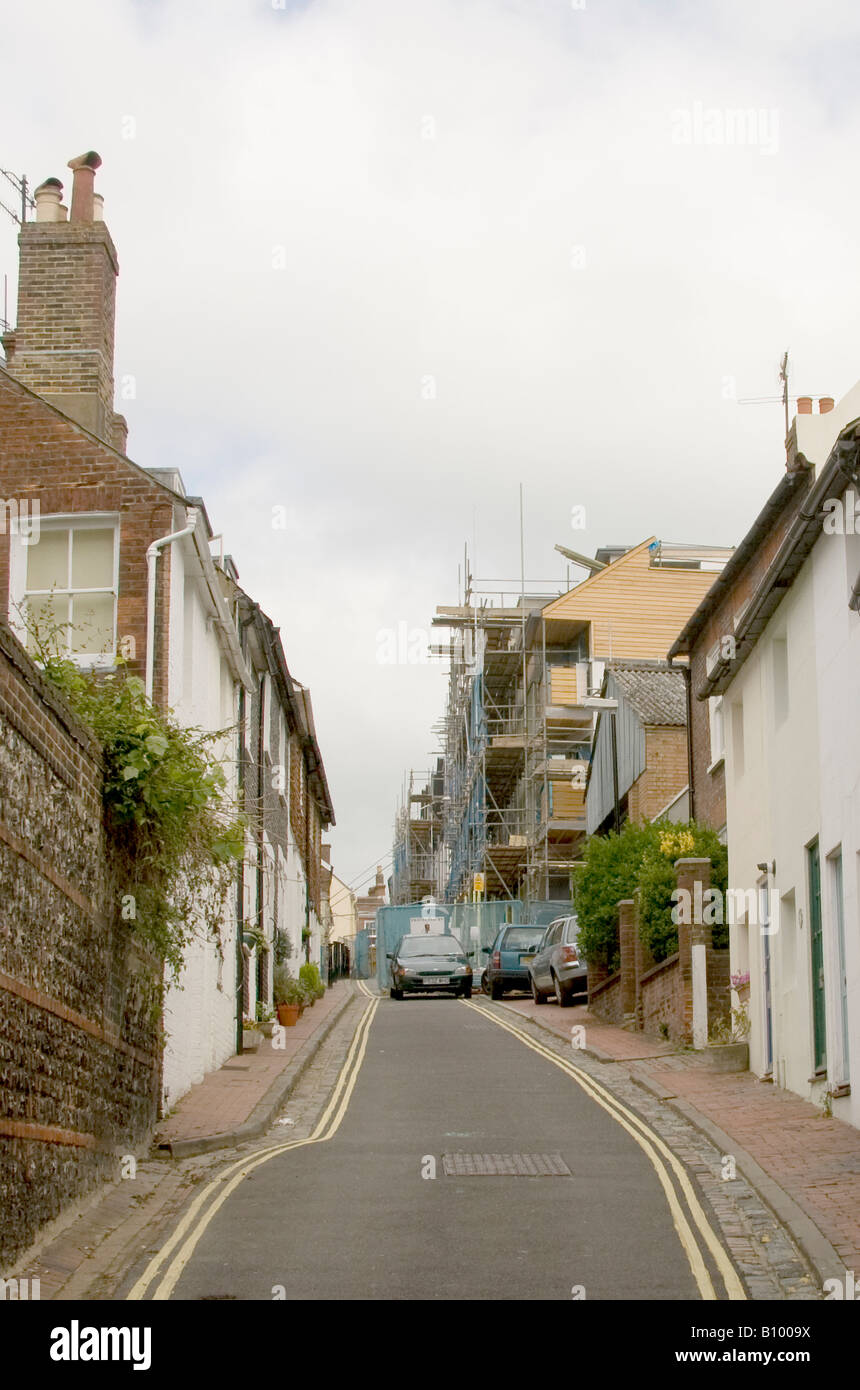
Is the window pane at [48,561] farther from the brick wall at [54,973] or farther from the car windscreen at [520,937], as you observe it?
the car windscreen at [520,937]

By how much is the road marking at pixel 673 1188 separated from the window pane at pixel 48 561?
7745 millimetres

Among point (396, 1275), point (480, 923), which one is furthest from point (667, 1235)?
point (480, 923)

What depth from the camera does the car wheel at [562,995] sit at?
98.3 feet

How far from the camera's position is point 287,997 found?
2770 centimetres

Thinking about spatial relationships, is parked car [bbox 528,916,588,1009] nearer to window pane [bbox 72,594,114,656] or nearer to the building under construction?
the building under construction

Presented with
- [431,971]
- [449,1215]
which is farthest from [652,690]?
[449,1215]

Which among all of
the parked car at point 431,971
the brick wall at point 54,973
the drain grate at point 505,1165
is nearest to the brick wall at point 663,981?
the drain grate at point 505,1165

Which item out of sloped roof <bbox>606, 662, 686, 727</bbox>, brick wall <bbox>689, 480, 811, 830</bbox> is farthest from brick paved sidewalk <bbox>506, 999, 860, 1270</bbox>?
sloped roof <bbox>606, 662, 686, 727</bbox>

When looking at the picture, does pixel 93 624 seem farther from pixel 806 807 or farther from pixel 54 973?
pixel 806 807

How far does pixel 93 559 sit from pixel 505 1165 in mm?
7478

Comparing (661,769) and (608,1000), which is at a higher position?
(661,769)

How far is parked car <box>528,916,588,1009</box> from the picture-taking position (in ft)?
96.6

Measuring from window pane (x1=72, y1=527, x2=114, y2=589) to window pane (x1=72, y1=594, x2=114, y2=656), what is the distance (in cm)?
16
